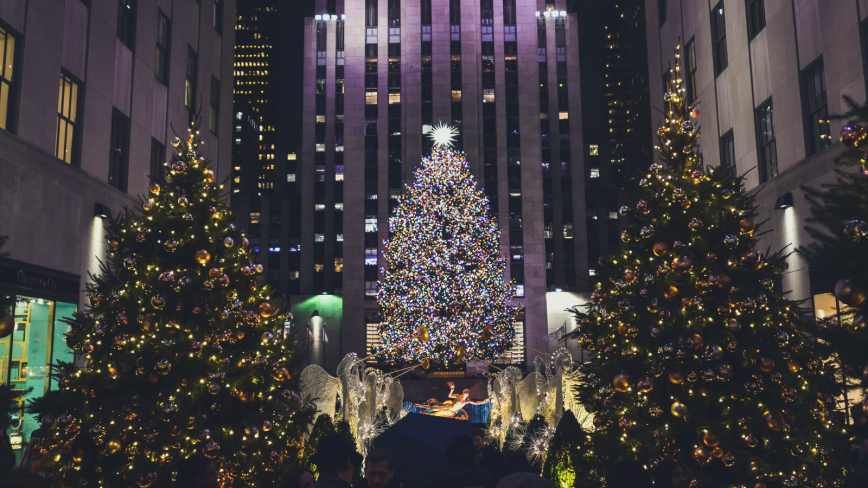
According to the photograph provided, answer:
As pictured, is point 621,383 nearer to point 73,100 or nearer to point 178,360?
point 178,360

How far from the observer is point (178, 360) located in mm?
7398

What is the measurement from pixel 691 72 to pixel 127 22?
62.1 ft

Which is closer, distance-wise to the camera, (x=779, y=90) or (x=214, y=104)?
(x=779, y=90)

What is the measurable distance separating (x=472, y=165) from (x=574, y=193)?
13.3 m

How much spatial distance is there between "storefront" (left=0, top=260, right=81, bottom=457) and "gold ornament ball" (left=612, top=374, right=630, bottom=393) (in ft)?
35.1

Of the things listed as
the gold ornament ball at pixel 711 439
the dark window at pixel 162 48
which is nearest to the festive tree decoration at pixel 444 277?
the dark window at pixel 162 48

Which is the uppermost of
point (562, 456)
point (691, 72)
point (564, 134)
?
point (564, 134)

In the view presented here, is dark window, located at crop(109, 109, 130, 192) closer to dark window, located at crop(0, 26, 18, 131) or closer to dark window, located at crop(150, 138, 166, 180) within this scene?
dark window, located at crop(150, 138, 166, 180)

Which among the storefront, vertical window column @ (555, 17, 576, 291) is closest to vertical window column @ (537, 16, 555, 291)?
vertical window column @ (555, 17, 576, 291)

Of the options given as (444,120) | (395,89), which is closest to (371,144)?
(395,89)

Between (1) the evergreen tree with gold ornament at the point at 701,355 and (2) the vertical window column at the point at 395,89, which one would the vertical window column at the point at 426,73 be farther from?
(1) the evergreen tree with gold ornament at the point at 701,355

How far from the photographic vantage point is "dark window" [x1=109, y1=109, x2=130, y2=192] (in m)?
18.7

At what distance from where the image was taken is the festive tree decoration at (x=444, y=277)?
3825cm

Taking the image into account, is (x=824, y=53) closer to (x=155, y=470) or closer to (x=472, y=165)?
(x=155, y=470)
